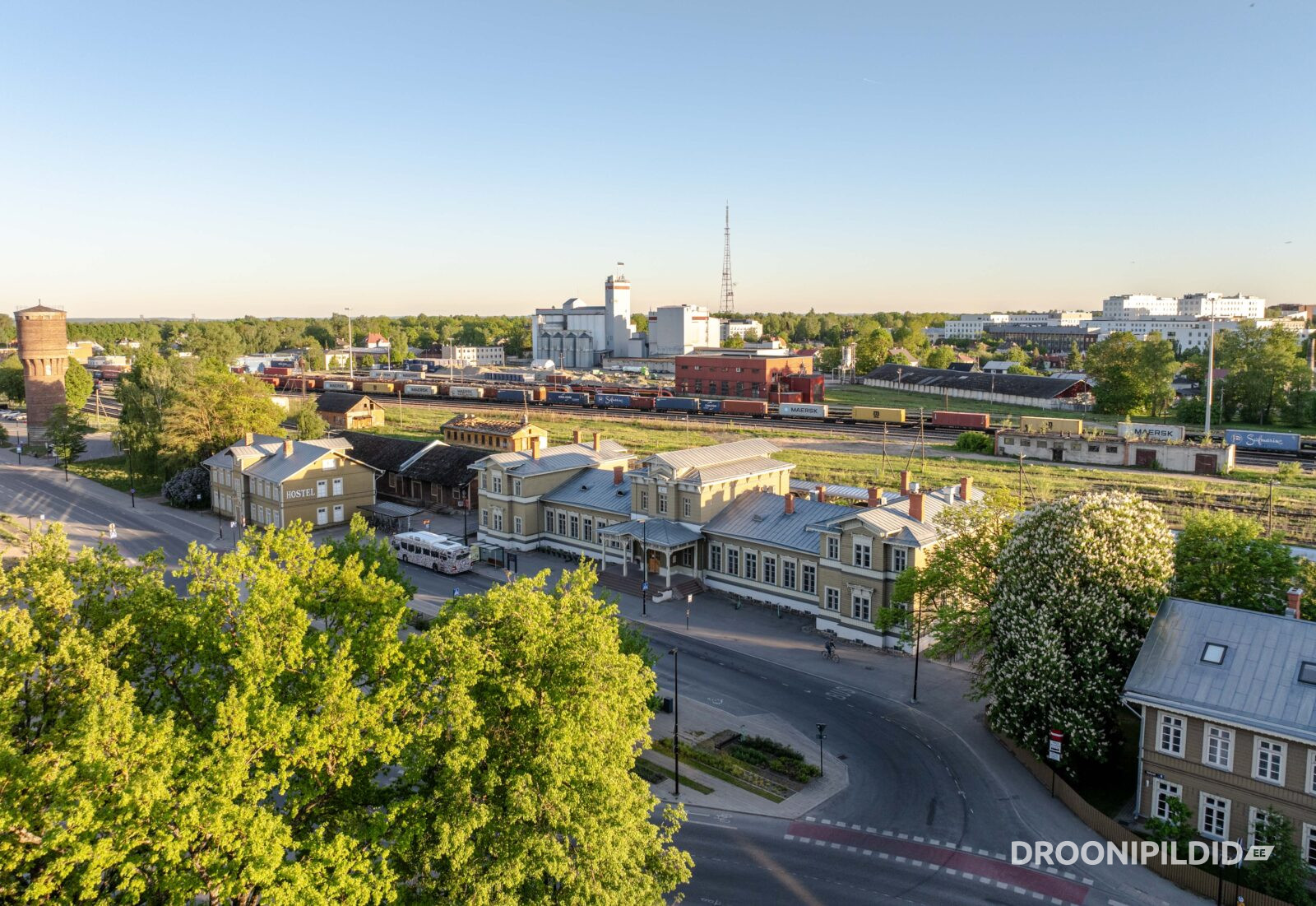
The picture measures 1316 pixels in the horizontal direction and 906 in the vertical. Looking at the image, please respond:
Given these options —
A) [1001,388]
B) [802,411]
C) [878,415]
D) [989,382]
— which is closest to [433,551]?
[878,415]

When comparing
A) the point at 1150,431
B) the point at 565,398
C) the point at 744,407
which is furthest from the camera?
the point at 565,398

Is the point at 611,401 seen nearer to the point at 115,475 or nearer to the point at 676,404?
the point at 676,404

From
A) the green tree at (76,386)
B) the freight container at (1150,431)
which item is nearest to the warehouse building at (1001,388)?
the freight container at (1150,431)

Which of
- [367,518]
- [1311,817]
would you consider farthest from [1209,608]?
[367,518]

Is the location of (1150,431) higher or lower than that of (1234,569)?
lower

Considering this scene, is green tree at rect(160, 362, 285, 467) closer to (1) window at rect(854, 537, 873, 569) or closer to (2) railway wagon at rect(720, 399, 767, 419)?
(1) window at rect(854, 537, 873, 569)

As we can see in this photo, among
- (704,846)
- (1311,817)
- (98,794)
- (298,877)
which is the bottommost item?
(704,846)

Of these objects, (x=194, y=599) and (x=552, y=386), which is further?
(x=552, y=386)

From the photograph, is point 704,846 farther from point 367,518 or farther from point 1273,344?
point 1273,344
